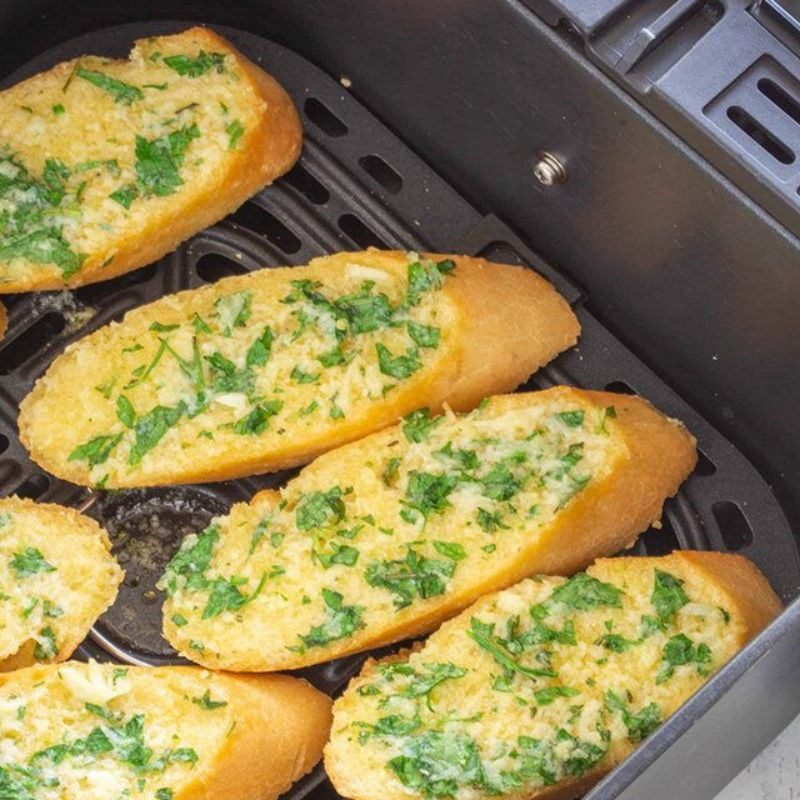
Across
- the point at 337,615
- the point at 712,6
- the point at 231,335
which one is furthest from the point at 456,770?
the point at 712,6

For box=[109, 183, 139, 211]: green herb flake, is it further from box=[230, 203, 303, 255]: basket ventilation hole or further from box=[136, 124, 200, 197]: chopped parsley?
box=[230, 203, 303, 255]: basket ventilation hole

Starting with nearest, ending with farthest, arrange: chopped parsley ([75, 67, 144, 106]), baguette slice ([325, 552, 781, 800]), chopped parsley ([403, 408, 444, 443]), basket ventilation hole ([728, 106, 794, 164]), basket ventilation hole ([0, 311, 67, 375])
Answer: basket ventilation hole ([728, 106, 794, 164]), baguette slice ([325, 552, 781, 800]), chopped parsley ([403, 408, 444, 443]), chopped parsley ([75, 67, 144, 106]), basket ventilation hole ([0, 311, 67, 375])

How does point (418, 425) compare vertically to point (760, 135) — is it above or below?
below

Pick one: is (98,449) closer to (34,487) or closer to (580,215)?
(34,487)

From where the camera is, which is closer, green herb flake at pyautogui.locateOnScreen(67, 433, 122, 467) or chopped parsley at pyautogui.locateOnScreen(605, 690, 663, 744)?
chopped parsley at pyautogui.locateOnScreen(605, 690, 663, 744)

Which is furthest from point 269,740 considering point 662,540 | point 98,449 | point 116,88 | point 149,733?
point 116,88

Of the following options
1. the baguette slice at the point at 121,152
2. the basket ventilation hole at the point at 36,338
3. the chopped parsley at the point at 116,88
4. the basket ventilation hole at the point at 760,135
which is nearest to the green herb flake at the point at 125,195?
the baguette slice at the point at 121,152

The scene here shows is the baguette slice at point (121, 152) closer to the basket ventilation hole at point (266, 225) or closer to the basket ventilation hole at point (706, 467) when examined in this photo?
the basket ventilation hole at point (266, 225)

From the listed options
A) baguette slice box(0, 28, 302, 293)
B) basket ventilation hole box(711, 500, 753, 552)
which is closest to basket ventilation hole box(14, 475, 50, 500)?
baguette slice box(0, 28, 302, 293)
